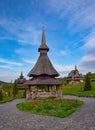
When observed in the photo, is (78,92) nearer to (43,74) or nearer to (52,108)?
(43,74)

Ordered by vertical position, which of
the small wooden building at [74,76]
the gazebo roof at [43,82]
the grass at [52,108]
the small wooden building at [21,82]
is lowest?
the grass at [52,108]

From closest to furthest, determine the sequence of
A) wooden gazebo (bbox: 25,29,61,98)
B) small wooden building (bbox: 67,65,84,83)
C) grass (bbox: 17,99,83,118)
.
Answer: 1. grass (bbox: 17,99,83,118)
2. wooden gazebo (bbox: 25,29,61,98)
3. small wooden building (bbox: 67,65,84,83)

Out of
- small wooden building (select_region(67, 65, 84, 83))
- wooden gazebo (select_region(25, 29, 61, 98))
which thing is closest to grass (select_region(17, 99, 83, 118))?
wooden gazebo (select_region(25, 29, 61, 98))

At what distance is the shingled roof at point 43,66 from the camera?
29228 millimetres

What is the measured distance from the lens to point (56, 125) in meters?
10.6

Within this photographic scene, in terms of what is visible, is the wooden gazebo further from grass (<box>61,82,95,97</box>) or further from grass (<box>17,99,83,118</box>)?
grass (<box>17,99,83,118</box>)

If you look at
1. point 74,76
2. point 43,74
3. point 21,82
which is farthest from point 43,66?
point 74,76

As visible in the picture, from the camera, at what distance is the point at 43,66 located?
3008 cm

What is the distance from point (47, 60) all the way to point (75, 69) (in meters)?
50.4

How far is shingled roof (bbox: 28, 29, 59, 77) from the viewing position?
2923cm

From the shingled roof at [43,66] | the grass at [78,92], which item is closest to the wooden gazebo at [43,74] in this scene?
the shingled roof at [43,66]

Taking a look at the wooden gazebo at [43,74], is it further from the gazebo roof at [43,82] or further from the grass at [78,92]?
the grass at [78,92]

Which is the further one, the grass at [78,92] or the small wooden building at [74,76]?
the small wooden building at [74,76]

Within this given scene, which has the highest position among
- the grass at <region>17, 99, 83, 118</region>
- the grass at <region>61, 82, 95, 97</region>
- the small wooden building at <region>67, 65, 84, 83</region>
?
the small wooden building at <region>67, 65, 84, 83</region>
